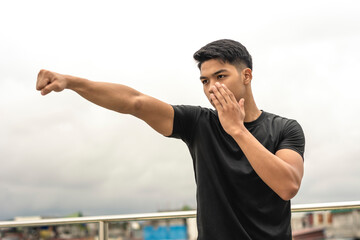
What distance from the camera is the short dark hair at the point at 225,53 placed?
141cm

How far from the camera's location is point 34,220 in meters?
2.75

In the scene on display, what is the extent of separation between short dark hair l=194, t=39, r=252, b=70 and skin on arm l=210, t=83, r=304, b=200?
0.46ft

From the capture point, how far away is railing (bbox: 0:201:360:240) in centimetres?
214

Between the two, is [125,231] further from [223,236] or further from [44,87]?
[44,87]

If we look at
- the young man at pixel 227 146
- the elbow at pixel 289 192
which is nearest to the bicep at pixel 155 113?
the young man at pixel 227 146

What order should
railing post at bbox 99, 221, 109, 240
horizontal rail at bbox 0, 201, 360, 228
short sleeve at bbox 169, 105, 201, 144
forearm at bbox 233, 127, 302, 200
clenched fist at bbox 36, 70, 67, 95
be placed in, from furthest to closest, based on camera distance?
railing post at bbox 99, 221, 109, 240, horizontal rail at bbox 0, 201, 360, 228, short sleeve at bbox 169, 105, 201, 144, forearm at bbox 233, 127, 302, 200, clenched fist at bbox 36, 70, 67, 95

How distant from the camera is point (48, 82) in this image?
1.12 meters

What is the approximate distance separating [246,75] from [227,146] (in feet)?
1.01

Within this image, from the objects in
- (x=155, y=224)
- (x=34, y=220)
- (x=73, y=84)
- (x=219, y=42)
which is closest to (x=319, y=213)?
(x=155, y=224)

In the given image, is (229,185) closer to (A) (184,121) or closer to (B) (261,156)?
(B) (261,156)

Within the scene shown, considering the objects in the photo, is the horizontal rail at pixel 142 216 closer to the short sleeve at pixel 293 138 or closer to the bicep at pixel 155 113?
the short sleeve at pixel 293 138

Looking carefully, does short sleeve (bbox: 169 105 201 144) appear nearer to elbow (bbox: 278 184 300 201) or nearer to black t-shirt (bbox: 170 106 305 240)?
black t-shirt (bbox: 170 106 305 240)

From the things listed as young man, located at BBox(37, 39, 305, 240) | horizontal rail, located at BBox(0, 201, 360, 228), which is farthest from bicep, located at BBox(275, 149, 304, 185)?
horizontal rail, located at BBox(0, 201, 360, 228)

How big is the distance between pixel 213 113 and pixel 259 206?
377 millimetres
